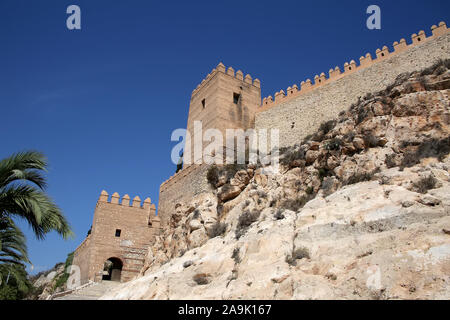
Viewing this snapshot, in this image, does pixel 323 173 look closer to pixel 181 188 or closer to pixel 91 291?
pixel 181 188

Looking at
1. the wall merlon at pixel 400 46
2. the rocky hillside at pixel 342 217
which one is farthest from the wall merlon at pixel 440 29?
the rocky hillside at pixel 342 217

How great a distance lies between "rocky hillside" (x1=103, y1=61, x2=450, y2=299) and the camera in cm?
750

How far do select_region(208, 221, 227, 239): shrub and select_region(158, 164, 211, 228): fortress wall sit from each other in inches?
136

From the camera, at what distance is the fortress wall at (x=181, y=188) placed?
1928cm

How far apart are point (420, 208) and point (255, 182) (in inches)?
308

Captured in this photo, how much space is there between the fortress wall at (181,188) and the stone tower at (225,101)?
2.42 m

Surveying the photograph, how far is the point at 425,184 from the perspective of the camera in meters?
9.52

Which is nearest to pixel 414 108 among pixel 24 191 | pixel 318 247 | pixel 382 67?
pixel 382 67

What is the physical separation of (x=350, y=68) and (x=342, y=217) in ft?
33.5
